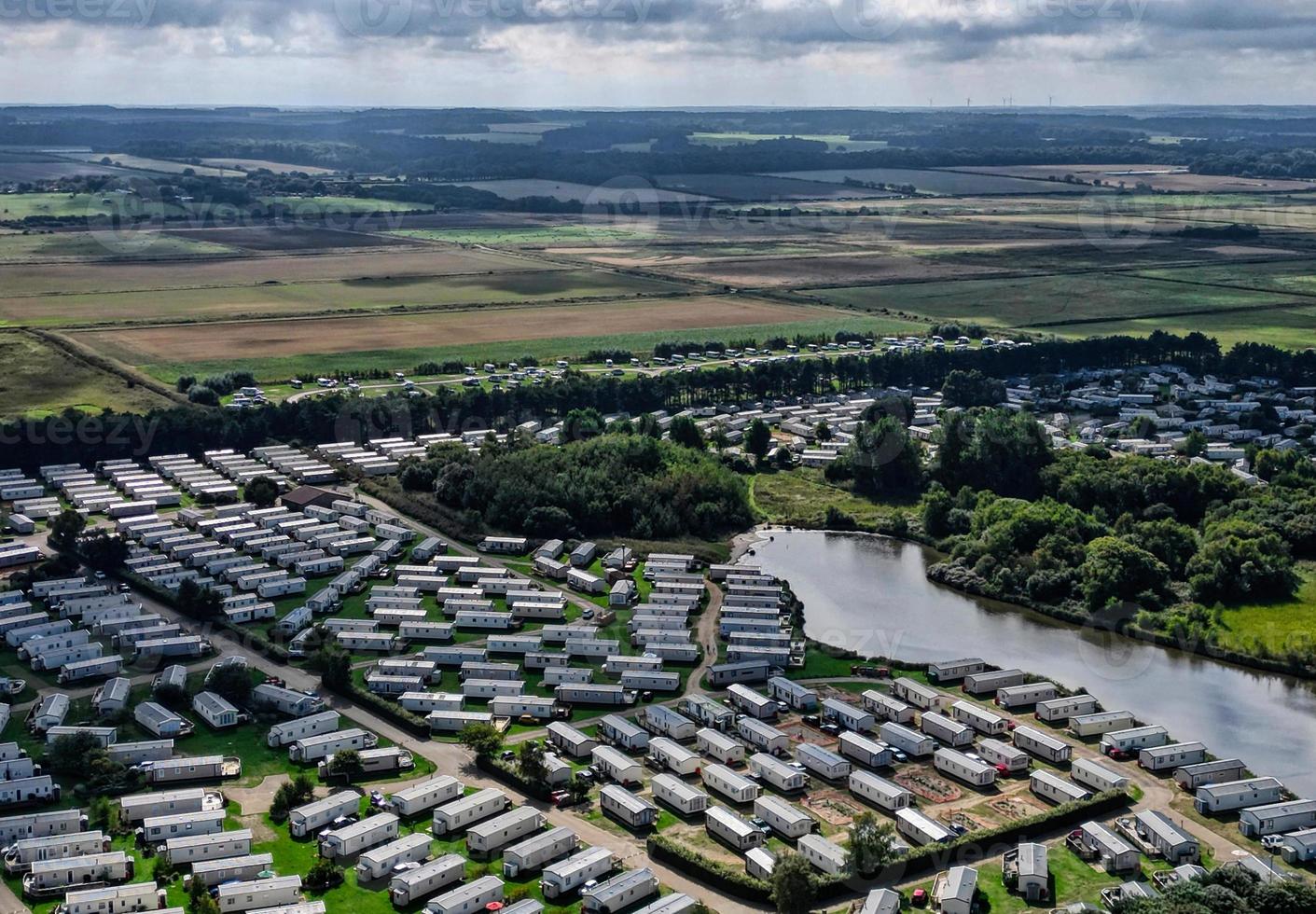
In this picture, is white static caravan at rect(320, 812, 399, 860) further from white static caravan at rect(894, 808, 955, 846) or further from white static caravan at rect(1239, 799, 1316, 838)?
white static caravan at rect(1239, 799, 1316, 838)

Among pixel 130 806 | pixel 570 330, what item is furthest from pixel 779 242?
pixel 130 806

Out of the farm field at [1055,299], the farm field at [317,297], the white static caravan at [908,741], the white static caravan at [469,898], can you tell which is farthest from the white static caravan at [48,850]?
the farm field at [1055,299]

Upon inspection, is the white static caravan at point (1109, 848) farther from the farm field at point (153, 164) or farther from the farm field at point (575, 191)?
the farm field at point (153, 164)

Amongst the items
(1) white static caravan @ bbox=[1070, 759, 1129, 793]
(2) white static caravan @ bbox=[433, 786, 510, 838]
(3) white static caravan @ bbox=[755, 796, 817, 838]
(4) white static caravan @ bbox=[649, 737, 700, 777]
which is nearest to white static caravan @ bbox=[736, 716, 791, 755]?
(4) white static caravan @ bbox=[649, 737, 700, 777]

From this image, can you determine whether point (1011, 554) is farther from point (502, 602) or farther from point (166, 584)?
point (166, 584)

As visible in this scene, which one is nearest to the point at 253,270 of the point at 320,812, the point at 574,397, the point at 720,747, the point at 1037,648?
the point at 574,397

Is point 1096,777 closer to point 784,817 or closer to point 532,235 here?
point 784,817
